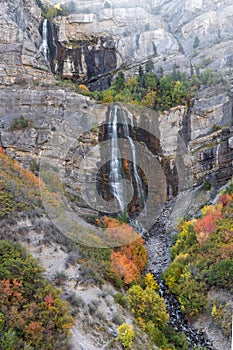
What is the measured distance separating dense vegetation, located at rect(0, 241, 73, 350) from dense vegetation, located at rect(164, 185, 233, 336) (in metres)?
8.45

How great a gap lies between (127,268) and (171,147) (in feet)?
60.5

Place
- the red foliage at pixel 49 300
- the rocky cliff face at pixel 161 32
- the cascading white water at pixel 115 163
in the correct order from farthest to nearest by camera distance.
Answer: the rocky cliff face at pixel 161 32 < the cascading white water at pixel 115 163 < the red foliage at pixel 49 300

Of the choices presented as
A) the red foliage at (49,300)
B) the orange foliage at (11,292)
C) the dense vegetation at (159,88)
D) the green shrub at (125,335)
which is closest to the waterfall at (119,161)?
the dense vegetation at (159,88)

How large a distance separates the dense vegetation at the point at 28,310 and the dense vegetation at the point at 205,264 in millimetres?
8449

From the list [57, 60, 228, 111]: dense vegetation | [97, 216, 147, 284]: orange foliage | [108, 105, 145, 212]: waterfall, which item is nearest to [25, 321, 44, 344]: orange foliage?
[97, 216, 147, 284]: orange foliage

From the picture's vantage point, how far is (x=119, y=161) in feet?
104

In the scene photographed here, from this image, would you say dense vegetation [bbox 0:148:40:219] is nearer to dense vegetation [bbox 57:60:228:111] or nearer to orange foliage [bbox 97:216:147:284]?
orange foliage [bbox 97:216:147:284]

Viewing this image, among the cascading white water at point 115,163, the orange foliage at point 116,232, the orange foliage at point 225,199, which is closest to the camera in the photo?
the orange foliage at point 116,232

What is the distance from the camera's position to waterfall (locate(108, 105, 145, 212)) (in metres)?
30.8

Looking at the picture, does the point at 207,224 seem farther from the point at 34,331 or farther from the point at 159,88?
the point at 159,88

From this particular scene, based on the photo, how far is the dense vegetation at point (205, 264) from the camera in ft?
58.4

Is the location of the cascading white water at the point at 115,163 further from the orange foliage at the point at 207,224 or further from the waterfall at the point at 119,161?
the orange foliage at the point at 207,224

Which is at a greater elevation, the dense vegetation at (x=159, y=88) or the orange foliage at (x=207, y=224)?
the dense vegetation at (x=159, y=88)

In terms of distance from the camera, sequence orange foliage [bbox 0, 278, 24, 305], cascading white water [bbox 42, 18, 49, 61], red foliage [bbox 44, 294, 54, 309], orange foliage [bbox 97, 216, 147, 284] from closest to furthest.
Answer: orange foliage [bbox 0, 278, 24, 305], red foliage [bbox 44, 294, 54, 309], orange foliage [bbox 97, 216, 147, 284], cascading white water [bbox 42, 18, 49, 61]
